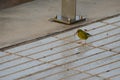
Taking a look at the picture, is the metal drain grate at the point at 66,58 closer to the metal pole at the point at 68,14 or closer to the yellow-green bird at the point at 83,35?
the yellow-green bird at the point at 83,35

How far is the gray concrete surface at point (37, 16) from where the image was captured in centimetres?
745

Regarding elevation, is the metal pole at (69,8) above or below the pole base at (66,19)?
above

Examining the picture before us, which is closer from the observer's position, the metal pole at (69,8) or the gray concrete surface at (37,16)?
the gray concrete surface at (37,16)

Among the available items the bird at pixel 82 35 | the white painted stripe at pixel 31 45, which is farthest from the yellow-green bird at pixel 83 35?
the white painted stripe at pixel 31 45

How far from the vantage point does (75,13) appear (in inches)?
310

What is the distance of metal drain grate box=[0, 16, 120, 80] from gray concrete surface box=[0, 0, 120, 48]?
0.91 feet

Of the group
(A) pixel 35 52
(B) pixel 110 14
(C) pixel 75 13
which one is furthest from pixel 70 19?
(A) pixel 35 52

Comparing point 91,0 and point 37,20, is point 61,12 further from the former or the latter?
point 91,0

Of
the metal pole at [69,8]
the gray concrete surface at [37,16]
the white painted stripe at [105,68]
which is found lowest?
the white painted stripe at [105,68]

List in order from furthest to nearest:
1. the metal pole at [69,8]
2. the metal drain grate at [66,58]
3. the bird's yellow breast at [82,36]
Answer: the metal pole at [69,8], the bird's yellow breast at [82,36], the metal drain grate at [66,58]

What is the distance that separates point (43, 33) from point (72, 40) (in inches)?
18.3

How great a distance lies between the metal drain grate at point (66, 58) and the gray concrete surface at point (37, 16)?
278 millimetres

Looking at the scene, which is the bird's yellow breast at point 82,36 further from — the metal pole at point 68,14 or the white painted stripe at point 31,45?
the metal pole at point 68,14

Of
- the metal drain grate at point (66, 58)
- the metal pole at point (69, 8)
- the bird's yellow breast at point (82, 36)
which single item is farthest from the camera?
the metal pole at point (69, 8)
